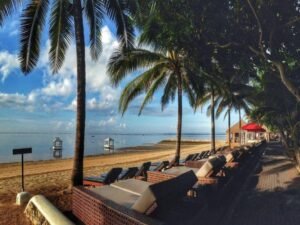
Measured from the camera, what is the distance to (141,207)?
372 centimetres

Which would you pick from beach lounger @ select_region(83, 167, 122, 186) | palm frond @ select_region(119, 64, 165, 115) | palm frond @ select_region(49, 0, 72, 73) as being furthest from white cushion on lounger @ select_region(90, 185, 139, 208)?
palm frond @ select_region(119, 64, 165, 115)

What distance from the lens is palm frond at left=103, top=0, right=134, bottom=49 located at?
9.41m

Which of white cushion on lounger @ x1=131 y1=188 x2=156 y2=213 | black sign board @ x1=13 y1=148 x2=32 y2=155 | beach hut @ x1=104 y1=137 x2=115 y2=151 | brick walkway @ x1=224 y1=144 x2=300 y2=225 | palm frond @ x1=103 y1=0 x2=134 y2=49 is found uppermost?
palm frond @ x1=103 y1=0 x2=134 y2=49

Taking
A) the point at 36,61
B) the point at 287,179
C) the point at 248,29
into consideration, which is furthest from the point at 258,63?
the point at 36,61

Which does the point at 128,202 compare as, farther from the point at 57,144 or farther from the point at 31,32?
the point at 57,144

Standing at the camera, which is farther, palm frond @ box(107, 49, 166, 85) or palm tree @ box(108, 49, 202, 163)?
palm tree @ box(108, 49, 202, 163)

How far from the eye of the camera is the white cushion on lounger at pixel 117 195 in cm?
509

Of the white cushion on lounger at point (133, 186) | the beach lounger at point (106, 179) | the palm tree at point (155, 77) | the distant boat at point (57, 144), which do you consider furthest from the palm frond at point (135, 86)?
the distant boat at point (57, 144)

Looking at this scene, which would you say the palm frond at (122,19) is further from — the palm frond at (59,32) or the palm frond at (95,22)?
the palm frond at (59,32)

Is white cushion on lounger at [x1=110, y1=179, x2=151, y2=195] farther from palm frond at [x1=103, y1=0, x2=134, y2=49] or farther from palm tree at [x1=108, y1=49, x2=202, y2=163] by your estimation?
palm tree at [x1=108, y1=49, x2=202, y2=163]

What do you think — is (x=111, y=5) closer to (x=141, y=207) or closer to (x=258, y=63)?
(x=258, y=63)

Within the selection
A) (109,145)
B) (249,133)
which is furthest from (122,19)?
(109,145)

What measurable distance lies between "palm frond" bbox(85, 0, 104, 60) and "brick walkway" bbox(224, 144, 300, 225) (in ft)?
18.6

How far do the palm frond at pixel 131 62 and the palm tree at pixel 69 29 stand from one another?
2799mm
